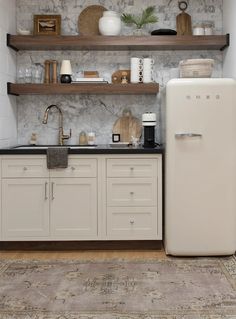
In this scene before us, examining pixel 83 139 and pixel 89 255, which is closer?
pixel 89 255

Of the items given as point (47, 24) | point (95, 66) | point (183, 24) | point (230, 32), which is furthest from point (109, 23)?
point (230, 32)

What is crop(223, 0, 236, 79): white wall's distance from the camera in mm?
4316

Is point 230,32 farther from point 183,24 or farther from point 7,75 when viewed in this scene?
point 7,75

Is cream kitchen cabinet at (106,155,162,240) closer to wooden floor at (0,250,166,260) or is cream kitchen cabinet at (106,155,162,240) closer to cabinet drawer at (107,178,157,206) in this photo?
cabinet drawer at (107,178,157,206)

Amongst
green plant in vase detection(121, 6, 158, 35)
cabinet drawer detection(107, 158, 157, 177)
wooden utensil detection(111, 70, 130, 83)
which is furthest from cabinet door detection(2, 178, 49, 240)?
green plant in vase detection(121, 6, 158, 35)

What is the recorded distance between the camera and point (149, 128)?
4.42 meters

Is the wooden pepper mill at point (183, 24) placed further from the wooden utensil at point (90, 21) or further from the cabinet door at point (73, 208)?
the cabinet door at point (73, 208)

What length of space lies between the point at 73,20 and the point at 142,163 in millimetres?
1683

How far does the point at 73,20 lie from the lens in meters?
4.82

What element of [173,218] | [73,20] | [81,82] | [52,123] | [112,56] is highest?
[73,20]

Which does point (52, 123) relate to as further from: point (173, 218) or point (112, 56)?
point (173, 218)

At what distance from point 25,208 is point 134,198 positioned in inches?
37.5

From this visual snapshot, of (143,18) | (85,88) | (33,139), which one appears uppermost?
(143,18)

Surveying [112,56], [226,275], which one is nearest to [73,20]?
[112,56]
